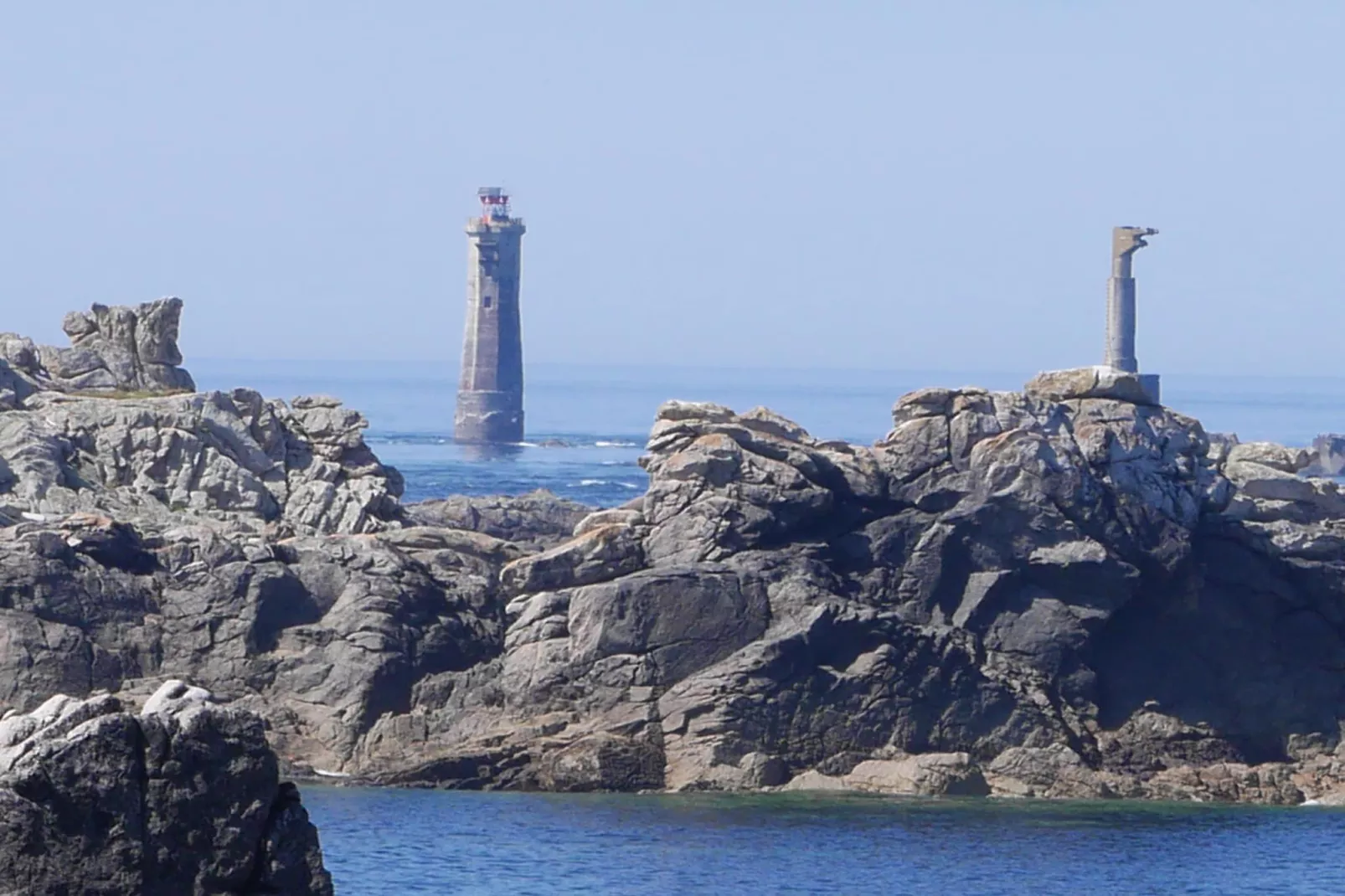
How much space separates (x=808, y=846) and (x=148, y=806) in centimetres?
2069

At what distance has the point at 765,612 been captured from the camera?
51.0m

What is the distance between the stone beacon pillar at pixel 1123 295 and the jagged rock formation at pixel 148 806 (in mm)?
87016

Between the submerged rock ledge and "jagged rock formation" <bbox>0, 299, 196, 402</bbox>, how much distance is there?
4.86 meters

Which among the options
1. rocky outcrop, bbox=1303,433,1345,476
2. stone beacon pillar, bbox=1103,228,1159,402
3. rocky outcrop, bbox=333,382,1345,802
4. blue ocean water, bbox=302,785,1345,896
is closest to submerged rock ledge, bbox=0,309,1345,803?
rocky outcrop, bbox=333,382,1345,802

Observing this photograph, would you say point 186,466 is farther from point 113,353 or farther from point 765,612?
point 765,612

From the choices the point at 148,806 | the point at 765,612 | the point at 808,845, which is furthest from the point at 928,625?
the point at 148,806

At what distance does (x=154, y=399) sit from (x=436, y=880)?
67.1 ft

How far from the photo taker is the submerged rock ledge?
50094mm

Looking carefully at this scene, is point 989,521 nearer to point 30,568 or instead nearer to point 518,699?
point 518,699

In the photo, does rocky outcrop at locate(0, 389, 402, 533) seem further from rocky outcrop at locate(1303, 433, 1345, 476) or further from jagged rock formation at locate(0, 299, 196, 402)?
rocky outcrop at locate(1303, 433, 1345, 476)

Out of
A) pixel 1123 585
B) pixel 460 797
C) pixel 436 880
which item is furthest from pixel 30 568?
pixel 1123 585

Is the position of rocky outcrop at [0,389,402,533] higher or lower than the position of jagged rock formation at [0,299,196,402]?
lower

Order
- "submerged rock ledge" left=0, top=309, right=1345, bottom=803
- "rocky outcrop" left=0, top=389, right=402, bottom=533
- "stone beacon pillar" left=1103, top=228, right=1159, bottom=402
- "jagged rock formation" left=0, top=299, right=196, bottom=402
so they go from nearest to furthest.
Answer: "submerged rock ledge" left=0, top=309, right=1345, bottom=803 < "rocky outcrop" left=0, top=389, right=402, bottom=533 < "jagged rock formation" left=0, top=299, right=196, bottom=402 < "stone beacon pillar" left=1103, top=228, right=1159, bottom=402

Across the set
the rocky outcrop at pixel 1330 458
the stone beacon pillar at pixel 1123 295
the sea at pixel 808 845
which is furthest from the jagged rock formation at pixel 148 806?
the rocky outcrop at pixel 1330 458
